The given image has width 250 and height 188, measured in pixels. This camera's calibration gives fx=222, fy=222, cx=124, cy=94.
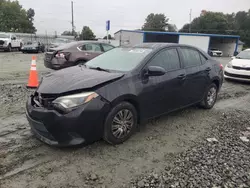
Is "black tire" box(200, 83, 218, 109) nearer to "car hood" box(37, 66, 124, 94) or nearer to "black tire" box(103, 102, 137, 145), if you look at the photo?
"black tire" box(103, 102, 137, 145)

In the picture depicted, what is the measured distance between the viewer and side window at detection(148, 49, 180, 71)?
4.01 meters

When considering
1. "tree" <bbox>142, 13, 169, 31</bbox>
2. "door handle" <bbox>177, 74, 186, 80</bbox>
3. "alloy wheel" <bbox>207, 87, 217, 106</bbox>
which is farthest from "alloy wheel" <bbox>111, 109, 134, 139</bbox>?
"tree" <bbox>142, 13, 169, 31</bbox>

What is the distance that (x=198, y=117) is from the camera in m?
4.91

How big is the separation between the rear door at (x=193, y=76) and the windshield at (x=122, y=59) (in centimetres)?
→ 99

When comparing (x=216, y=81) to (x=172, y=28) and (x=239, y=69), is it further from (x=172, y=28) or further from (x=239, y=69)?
(x=172, y=28)

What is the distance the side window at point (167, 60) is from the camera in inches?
158

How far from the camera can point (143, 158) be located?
3178 mm

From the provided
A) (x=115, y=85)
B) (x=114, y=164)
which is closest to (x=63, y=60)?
(x=115, y=85)

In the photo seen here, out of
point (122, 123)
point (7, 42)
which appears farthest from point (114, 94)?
point (7, 42)

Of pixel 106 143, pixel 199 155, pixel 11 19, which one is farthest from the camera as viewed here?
pixel 11 19

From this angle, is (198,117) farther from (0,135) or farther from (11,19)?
(11,19)

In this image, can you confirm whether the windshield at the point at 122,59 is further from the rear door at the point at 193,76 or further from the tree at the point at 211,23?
the tree at the point at 211,23

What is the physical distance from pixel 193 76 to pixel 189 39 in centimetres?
3731

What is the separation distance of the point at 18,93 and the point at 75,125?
13.3 ft
